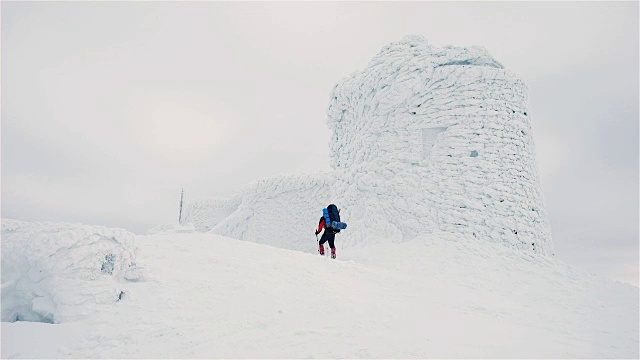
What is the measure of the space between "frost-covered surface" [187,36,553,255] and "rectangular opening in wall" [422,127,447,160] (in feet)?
0.10

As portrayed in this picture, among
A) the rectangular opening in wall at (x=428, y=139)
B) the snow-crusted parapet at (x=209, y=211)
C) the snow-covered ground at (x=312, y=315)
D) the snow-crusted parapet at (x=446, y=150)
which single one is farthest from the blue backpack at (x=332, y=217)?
the snow-crusted parapet at (x=209, y=211)

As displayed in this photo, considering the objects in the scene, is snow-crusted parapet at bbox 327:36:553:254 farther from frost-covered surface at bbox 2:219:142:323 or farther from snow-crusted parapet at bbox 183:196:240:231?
snow-crusted parapet at bbox 183:196:240:231

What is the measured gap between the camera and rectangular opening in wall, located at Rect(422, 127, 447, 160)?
12.5 meters

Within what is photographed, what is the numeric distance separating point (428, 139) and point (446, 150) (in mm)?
761

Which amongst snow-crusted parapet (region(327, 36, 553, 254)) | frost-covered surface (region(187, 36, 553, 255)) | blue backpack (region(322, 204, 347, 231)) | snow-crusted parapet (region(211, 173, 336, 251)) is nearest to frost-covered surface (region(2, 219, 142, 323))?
blue backpack (region(322, 204, 347, 231))

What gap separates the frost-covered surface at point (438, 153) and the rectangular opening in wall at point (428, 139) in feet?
0.10

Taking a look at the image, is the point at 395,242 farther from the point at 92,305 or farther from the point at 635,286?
the point at 92,305

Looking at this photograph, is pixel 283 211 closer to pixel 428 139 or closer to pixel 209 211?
pixel 209 211

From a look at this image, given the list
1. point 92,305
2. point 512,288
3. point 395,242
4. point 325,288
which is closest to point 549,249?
point 512,288

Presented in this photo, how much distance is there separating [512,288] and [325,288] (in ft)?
18.5

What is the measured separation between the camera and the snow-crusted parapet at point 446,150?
37.9 feet

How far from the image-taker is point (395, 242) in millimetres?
→ 11711

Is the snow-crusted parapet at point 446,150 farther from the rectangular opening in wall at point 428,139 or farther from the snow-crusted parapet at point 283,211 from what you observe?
the snow-crusted parapet at point 283,211

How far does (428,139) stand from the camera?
12672 millimetres
